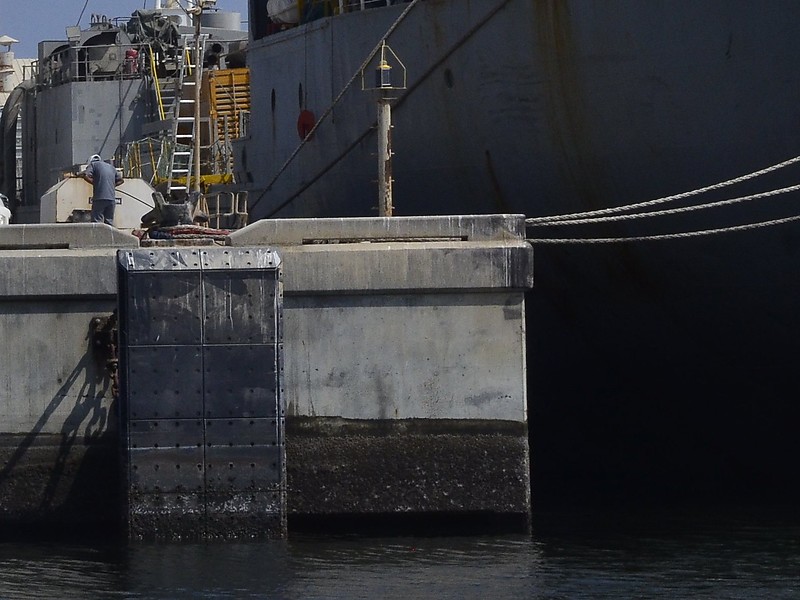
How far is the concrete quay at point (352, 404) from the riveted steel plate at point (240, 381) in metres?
0.42

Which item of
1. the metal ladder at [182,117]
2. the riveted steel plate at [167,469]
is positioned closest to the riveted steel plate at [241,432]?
the riveted steel plate at [167,469]

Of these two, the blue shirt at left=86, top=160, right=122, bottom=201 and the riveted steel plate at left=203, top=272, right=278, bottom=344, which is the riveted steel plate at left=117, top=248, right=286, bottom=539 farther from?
the blue shirt at left=86, top=160, right=122, bottom=201

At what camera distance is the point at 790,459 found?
12625mm

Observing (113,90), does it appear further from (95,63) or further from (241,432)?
(241,432)

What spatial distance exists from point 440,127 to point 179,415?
558cm

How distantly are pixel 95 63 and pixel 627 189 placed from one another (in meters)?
23.7

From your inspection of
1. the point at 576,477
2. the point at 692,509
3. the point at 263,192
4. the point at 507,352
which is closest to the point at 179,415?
the point at 507,352

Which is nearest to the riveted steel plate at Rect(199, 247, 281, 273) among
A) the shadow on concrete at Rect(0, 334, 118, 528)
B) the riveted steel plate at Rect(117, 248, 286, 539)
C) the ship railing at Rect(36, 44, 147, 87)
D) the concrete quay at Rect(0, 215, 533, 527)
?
the riveted steel plate at Rect(117, 248, 286, 539)

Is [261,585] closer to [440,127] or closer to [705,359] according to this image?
[705,359]

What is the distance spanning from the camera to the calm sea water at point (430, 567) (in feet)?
26.6

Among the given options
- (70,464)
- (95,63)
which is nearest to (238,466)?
(70,464)

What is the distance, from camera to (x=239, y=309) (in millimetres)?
9055

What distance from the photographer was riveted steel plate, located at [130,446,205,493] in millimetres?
9047

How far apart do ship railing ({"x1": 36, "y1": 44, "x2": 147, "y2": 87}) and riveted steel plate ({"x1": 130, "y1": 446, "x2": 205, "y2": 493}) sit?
83.1 feet
